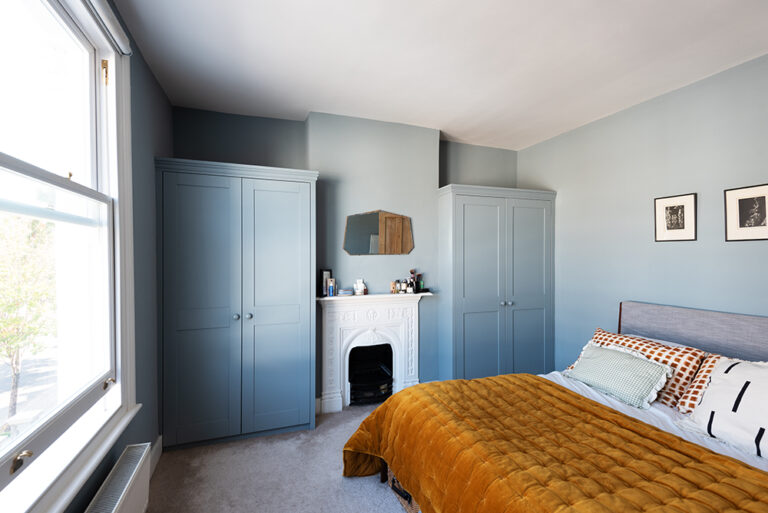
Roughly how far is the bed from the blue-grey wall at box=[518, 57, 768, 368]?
0.35 meters

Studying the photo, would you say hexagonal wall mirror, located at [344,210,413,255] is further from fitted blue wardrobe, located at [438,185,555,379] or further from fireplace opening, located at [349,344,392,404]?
fireplace opening, located at [349,344,392,404]

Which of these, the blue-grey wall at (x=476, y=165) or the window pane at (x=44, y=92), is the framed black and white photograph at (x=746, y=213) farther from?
the window pane at (x=44, y=92)

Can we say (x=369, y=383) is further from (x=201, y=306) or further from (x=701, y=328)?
(x=701, y=328)

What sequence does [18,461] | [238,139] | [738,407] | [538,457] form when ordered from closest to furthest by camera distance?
[18,461]
[538,457]
[738,407]
[238,139]

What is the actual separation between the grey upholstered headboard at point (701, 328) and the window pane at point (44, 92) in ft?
12.1

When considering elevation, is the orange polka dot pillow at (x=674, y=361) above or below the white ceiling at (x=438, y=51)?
below

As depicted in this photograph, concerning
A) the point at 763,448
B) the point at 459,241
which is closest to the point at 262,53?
the point at 459,241

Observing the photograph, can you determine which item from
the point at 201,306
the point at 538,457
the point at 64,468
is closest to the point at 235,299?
the point at 201,306

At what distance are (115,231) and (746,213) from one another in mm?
3783

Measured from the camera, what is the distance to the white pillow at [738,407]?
154cm

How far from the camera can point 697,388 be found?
1935 mm

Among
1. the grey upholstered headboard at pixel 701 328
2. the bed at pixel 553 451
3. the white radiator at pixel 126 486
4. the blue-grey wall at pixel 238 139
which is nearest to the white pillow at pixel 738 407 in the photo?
the bed at pixel 553 451

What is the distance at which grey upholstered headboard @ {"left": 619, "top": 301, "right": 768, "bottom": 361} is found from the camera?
215 cm

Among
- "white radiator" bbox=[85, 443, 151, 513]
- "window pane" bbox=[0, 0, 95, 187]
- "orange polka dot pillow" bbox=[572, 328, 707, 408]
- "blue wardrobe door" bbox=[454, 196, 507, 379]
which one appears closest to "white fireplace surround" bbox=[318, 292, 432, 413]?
"blue wardrobe door" bbox=[454, 196, 507, 379]
